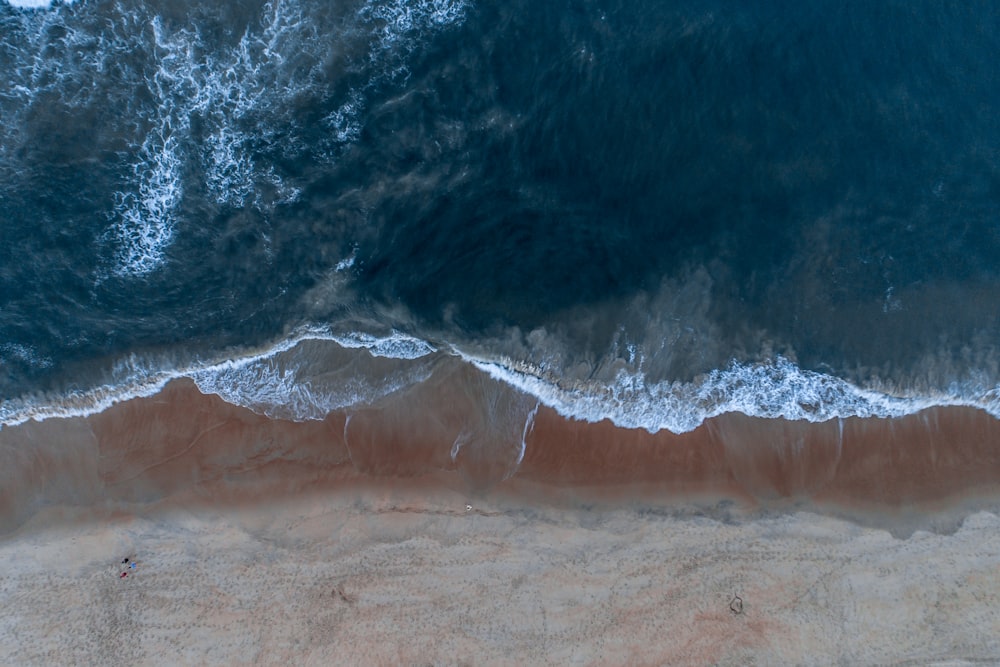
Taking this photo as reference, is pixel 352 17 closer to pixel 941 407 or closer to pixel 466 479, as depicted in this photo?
pixel 466 479

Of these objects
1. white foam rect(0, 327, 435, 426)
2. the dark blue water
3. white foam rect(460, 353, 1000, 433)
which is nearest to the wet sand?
white foam rect(0, 327, 435, 426)

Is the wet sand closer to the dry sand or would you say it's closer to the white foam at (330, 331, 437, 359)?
the dry sand

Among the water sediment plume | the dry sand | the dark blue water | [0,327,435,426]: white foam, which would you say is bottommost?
the dry sand

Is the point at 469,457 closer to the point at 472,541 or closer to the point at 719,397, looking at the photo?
the point at 472,541

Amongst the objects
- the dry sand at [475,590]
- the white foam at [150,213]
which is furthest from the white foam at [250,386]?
the white foam at [150,213]

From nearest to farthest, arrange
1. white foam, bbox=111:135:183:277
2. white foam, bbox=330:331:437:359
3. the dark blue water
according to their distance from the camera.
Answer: white foam, bbox=330:331:437:359
the dark blue water
white foam, bbox=111:135:183:277

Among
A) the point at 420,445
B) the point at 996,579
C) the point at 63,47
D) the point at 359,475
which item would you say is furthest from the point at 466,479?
the point at 63,47
